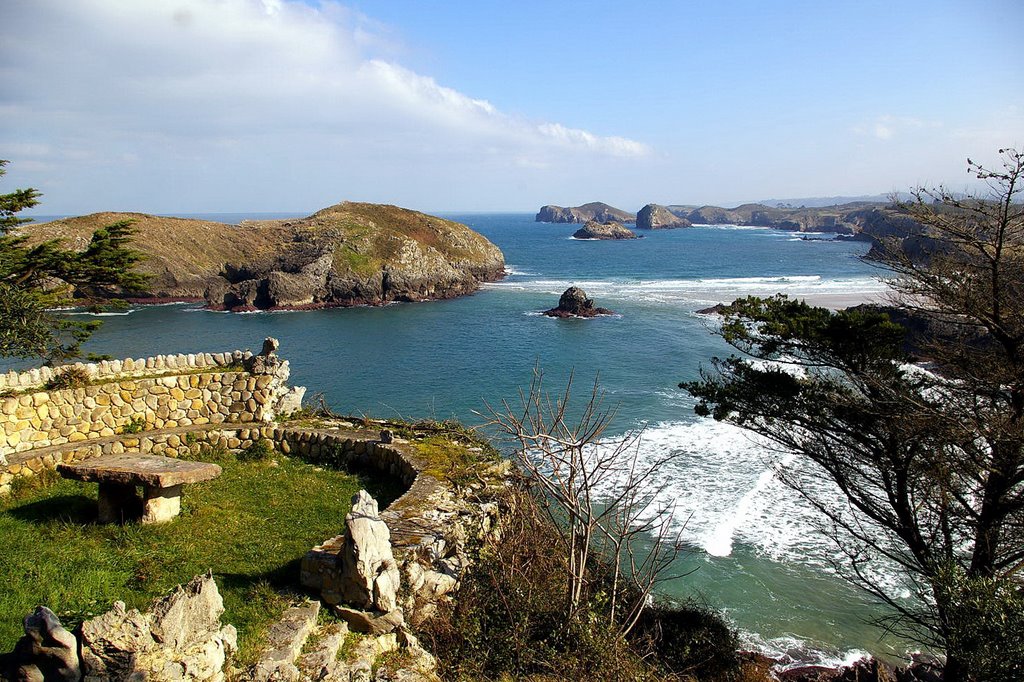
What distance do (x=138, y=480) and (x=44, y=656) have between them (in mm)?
4933

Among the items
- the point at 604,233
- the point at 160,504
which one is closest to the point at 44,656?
the point at 160,504

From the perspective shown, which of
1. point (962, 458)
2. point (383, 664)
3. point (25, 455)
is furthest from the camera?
point (25, 455)

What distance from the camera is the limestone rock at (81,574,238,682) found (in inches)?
213

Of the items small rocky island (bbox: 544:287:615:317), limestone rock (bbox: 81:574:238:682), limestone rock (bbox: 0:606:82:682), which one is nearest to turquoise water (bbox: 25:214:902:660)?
small rocky island (bbox: 544:287:615:317)

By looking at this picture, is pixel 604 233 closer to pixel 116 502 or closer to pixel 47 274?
pixel 47 274

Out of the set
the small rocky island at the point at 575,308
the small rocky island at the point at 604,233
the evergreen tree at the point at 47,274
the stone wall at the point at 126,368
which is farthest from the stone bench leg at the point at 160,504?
the small rocky island at the point at 604,233

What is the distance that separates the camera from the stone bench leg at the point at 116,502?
1021cm

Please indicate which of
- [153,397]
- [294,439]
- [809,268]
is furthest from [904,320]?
[809,268]

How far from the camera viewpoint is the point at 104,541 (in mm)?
9430

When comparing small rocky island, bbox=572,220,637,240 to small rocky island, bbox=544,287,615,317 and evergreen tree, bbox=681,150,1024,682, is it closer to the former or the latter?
small rocky island, bbox=544,287,615,317

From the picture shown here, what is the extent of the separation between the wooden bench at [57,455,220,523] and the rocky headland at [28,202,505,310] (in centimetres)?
5605

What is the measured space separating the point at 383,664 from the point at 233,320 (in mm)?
55519

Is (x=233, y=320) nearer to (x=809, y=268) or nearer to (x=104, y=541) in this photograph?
(x=104, y=541)

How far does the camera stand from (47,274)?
20.3 metres
